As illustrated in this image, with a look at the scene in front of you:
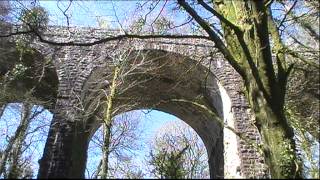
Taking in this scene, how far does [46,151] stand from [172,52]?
12.5ft

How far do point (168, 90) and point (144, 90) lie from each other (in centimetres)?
65

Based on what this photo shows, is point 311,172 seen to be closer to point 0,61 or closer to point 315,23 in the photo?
point 315,23

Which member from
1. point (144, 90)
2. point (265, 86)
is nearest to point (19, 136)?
point (144, 90)

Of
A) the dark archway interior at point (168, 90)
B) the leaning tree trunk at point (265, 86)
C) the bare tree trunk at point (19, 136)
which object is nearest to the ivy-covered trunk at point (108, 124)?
the dark archway interior at point (168, 90)

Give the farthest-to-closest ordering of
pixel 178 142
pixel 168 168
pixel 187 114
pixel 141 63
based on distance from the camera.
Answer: pixel 178 142
pixel 187 114
pixel 141 63
pixel 168 168

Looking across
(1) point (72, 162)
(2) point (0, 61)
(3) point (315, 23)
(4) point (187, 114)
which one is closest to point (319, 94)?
(3) point (315, 23)

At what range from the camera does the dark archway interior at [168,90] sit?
10.3m

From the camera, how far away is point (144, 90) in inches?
466

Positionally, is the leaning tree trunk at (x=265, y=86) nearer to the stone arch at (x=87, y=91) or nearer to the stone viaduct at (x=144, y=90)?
the stone arch at (x=87, y=91)

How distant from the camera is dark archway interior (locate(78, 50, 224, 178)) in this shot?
33.9 ft

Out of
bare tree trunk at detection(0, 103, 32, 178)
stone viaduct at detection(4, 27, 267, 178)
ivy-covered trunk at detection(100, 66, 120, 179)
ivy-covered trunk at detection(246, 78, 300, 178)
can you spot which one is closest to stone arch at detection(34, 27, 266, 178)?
stone viaduct at detection(4, 27, 267, 178)

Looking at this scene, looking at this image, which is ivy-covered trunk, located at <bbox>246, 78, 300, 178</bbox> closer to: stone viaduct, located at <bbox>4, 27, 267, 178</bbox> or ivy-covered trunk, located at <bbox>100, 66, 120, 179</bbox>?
stone viaduct, located at <bbox>4, 27, 267, 178</bbox>

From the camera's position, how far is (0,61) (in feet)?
35.1

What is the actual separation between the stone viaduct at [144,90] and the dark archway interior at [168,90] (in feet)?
0.08
